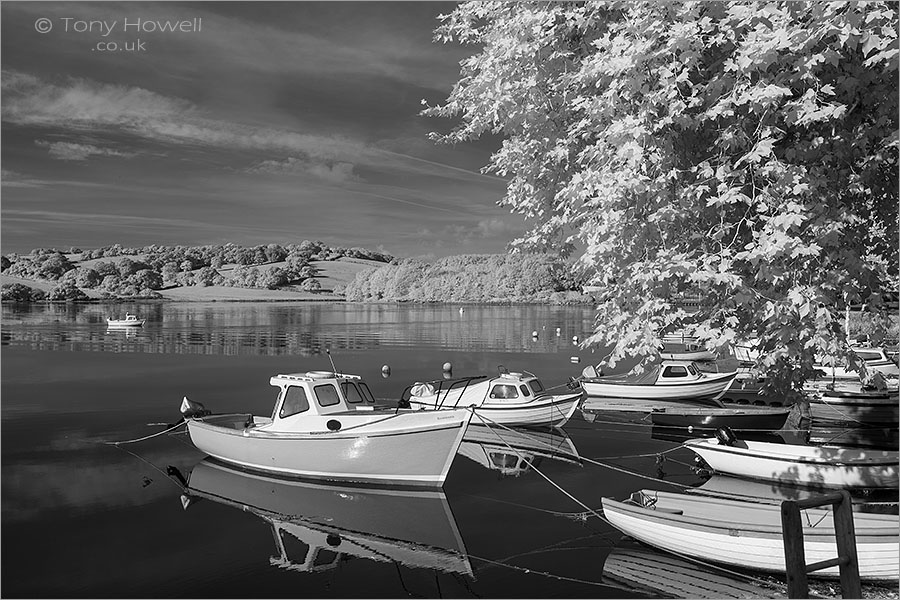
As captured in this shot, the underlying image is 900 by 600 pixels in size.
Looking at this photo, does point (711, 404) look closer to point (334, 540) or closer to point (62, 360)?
point (334, 540)

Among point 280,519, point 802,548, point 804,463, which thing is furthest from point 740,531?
point 280,519

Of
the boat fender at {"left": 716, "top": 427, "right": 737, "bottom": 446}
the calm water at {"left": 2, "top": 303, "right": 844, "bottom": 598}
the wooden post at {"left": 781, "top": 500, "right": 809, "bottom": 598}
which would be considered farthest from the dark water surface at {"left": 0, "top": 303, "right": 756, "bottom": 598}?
the wooden post at {"left": 781, "top": 500, "right": 809, "bottom": 598}

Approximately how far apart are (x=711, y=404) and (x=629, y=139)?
2589cm

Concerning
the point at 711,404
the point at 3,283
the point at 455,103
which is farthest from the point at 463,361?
the point at 3,283

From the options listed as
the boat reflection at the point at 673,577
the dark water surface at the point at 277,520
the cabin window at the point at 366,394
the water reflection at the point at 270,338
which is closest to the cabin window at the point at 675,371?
the dark water surface at the point at 277,520

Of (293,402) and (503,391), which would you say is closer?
(293,402)

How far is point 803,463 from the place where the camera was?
18344 millimetres

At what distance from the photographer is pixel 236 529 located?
16.3 metres

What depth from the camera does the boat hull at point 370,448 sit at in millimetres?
18766

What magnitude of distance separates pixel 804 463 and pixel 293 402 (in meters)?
15.1

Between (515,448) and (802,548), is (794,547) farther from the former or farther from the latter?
(515,448)

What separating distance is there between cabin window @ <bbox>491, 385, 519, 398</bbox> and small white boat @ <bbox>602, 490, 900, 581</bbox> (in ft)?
46.6

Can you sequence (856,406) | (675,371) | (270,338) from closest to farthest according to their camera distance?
(856,406)
(675,371)
(270,338)

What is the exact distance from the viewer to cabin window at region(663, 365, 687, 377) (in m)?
34.0
